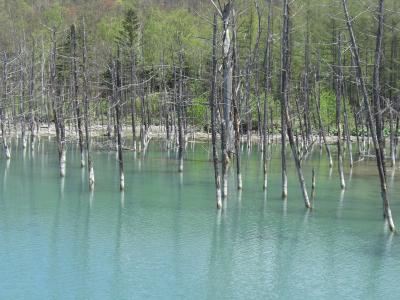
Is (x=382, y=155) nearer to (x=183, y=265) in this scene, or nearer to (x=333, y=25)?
(x=183, y=265)

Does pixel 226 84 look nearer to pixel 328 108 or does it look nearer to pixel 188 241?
pixel 188 241

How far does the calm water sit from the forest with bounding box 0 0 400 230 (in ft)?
4.20

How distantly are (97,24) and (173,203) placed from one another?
5979 centimetres

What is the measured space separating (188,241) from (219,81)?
369 inches

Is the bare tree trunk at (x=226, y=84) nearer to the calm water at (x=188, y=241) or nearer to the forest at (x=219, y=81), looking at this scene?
the forest at (x=219, y=81)

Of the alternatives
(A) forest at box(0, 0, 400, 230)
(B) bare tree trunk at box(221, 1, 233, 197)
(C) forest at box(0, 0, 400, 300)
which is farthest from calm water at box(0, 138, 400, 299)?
(B) bare tree trunk at box(221, 1, 233, 197)

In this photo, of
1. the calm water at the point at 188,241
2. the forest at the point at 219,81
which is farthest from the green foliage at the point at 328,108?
the calm water at the point at 188,241

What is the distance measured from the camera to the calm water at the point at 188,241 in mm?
14648

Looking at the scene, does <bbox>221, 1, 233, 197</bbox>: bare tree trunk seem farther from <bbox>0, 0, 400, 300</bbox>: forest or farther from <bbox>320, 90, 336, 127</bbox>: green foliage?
<bbox>320, 90, 336, 127</bbox>: green foliage

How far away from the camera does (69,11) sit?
92.9 m

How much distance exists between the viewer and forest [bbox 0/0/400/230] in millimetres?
22094

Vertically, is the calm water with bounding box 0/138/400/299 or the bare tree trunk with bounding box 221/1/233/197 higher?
the bare tree trunk with bounding box 221/1/233/197

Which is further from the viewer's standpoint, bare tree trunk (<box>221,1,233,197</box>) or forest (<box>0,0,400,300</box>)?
bare tree trunk (<box>221,1,233,197</box>)

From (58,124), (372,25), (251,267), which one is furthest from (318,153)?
(251,267)
